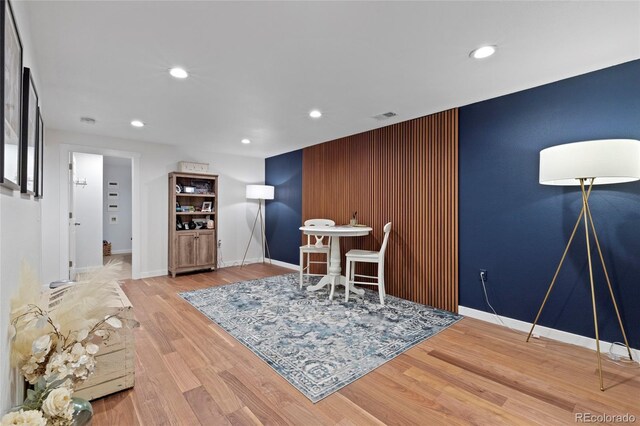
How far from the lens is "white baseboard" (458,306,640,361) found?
7.63 ft

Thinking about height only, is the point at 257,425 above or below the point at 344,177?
below

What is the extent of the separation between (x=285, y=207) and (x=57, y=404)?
4983 mm

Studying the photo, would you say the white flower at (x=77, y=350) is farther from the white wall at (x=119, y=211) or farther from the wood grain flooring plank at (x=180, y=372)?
the white wall at (x=119, y=211)

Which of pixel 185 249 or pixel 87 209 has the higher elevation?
pixel 87 209

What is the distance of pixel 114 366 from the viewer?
1.82 metres

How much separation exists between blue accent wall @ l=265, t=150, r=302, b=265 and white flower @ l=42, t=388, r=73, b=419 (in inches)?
179

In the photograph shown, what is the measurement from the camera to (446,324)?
9.55ft

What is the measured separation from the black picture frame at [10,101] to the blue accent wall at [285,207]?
4.35 metres

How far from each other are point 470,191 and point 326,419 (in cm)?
264

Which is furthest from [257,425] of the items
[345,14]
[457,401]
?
[345,14]

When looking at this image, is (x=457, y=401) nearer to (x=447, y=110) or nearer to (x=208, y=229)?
(x=447, y=110)

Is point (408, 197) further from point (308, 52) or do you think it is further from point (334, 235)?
point (308, 52)

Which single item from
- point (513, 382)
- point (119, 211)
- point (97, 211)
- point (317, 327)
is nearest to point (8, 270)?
point (317, 327)

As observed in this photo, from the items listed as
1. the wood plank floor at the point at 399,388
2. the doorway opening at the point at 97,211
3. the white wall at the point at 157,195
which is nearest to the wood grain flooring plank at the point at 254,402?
the wood plank floor at the point at 399,388
